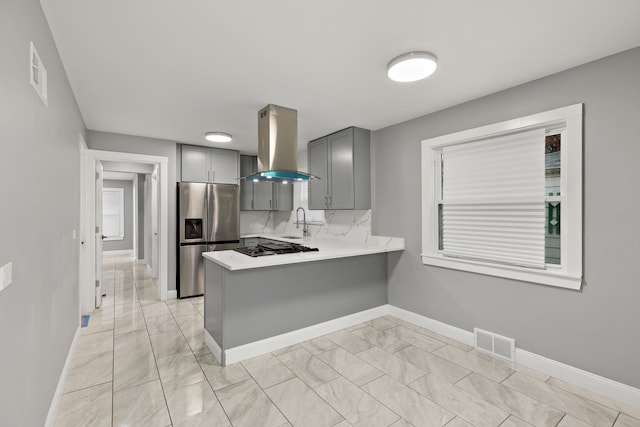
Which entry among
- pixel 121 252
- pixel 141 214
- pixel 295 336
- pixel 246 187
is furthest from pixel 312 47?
pixel 121 252

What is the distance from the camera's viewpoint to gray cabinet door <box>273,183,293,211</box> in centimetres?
572

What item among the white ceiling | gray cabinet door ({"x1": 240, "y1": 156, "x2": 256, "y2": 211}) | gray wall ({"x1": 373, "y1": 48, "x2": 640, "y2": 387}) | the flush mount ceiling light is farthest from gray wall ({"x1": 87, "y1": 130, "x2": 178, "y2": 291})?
gray wall ({"x1": 373, "y1": 48, "x2": 640, "y2": 387})

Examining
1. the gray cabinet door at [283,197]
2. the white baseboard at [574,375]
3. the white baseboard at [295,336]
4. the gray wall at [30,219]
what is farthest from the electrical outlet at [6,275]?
the gray cabinet door at [283,197]

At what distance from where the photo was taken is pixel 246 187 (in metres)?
5.48

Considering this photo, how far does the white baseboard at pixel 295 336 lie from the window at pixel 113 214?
26.9 ft

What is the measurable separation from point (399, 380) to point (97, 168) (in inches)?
182

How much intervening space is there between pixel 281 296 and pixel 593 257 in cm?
253

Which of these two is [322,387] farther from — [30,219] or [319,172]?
[319,172]

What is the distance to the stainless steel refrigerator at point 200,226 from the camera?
4.50m

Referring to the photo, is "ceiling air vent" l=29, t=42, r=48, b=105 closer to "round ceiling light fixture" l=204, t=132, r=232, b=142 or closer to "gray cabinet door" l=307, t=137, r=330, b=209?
"round ceiling light fixture" l=204, t=132, r=232, b=142

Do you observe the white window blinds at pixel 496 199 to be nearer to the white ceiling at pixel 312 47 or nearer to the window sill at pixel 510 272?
the window sill at pixel 510 272

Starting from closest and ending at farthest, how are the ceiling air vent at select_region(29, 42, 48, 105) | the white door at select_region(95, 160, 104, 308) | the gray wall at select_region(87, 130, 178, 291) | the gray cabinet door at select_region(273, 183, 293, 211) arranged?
the ceiling air vent at select_region(29, 42, 48, 105)
the gray wall at select_region(87, 130, 178, 291)
the white door at select_region(95, 160, 104, 308)
the gray cabinet door at select_region(273, 183, 293, 211)

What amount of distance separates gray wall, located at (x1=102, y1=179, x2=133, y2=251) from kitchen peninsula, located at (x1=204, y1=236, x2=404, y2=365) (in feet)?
24.7

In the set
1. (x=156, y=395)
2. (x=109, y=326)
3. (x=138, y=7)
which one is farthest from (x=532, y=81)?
(x=109, y=326)
